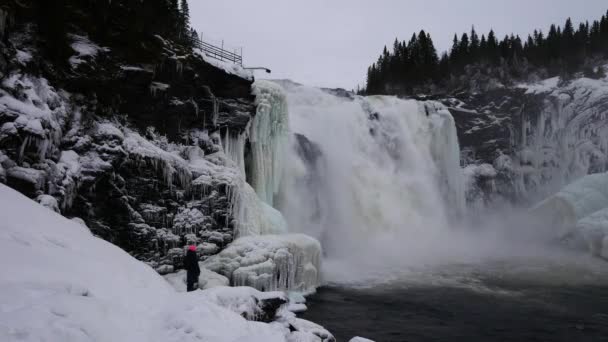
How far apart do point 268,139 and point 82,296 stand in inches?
552

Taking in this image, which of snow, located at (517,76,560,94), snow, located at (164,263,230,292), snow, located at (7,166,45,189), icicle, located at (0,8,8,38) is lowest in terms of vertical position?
snow, located at (164,263,230,292)

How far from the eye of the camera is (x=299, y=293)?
12828 millimetres

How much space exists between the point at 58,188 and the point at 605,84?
130ft

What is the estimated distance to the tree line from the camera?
40.8 meters

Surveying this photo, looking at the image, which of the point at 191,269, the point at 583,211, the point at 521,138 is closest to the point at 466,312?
the point at 191,269

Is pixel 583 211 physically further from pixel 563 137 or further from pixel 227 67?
pixel 227 67

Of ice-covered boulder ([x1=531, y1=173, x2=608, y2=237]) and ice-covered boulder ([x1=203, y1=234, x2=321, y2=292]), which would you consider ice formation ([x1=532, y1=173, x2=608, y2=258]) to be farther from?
ice-covered boulder ([x1=203, y1=234, x2=321, y2=292])

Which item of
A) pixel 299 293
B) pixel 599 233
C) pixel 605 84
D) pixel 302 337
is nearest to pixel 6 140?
pixel 302 337

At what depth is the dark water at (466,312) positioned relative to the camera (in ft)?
32.4

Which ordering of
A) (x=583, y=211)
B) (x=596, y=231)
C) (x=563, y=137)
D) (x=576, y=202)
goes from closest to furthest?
(x=596, y=231), (x=583, y=211), (x=576, y=202), (x=563, y=137)

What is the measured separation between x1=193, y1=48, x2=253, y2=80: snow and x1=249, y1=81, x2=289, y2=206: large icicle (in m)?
1.34

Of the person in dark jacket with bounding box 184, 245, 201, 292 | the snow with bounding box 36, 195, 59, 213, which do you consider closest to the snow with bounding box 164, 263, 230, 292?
the person in dark jacket with bounding box 184, 245, 201, 292

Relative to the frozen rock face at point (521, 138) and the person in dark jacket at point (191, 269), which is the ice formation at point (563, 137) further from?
the person in dark jacket at point (191, 269)

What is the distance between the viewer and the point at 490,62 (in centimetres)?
4216
